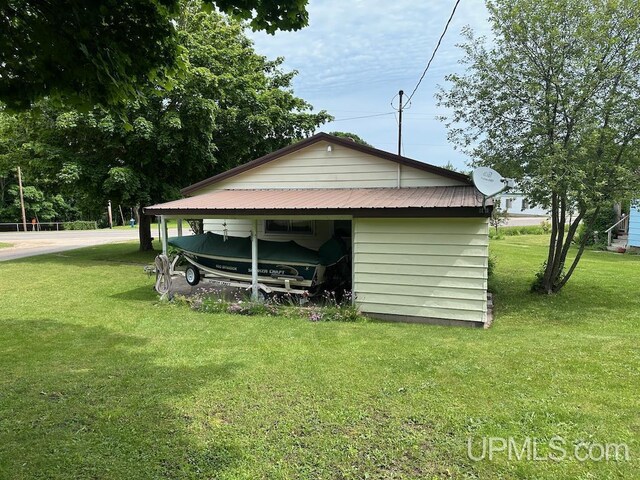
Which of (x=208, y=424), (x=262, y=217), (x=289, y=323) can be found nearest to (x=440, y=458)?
(x=208, y=424)

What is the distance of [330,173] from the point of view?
10.5m

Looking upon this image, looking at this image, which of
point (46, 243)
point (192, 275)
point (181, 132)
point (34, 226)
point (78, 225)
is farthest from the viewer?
point (78, 225)

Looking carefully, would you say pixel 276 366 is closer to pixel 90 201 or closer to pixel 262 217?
pixel 262 217

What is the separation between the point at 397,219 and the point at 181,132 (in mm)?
11210

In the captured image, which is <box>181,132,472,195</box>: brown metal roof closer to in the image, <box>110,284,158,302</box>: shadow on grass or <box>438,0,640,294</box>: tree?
<box>438,0,640,294</box>: tree

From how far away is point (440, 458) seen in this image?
Result: 314cm

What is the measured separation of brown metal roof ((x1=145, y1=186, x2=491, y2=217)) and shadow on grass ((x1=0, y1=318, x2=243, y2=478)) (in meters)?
3.69

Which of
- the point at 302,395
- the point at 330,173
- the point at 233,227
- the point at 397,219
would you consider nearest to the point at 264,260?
the point at 330,173

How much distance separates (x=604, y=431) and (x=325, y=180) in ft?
26.6

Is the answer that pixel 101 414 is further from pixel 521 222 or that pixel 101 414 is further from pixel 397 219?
pixel 521 222

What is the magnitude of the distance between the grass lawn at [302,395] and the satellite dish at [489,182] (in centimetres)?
244

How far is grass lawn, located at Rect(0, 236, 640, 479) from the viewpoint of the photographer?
3102mm
